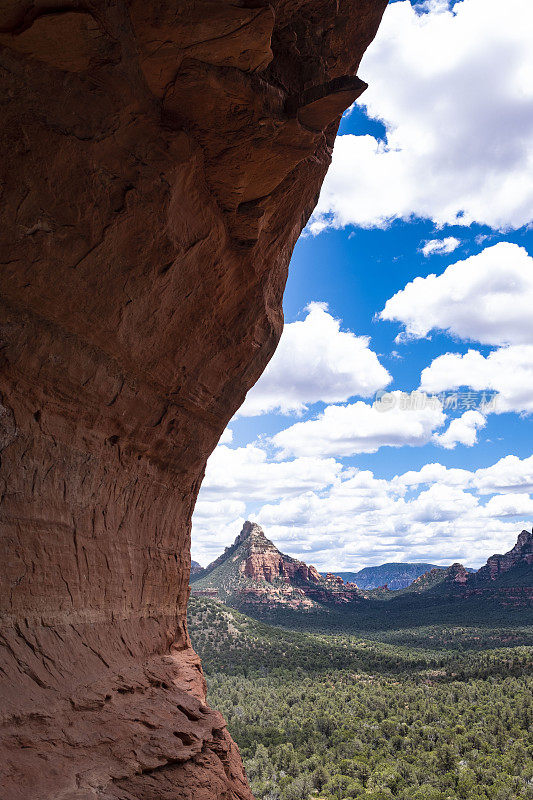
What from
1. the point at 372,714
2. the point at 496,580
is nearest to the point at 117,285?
the point at 372,714

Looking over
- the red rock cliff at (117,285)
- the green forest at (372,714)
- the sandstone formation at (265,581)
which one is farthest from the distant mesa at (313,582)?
the red rock cliff at (117,285)

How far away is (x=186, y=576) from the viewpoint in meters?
14.3

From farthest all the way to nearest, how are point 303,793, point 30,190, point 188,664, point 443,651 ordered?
point 443,651
point 303,793
point 188,664
point 30,190

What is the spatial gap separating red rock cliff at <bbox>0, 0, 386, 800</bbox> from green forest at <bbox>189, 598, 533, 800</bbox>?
3351 cm

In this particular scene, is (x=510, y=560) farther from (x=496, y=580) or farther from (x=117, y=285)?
(x=117, y=285)

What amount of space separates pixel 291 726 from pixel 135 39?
176 feet

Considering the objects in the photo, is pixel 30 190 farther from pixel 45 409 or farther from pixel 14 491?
pixel 14 491

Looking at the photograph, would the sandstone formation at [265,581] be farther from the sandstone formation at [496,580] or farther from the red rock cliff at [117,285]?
the red rock cliff at [117,285]

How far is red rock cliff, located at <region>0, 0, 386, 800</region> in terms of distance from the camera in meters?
6.66

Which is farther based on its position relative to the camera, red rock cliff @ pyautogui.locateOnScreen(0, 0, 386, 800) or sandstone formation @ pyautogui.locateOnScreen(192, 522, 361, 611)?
sandstone formation @ pyautogui.locateOnScreen(192, 522, 361, 611)

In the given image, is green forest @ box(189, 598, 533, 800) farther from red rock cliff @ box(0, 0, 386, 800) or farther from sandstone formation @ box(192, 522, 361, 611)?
sandstone formation @ box(192, 522, 361, 611)

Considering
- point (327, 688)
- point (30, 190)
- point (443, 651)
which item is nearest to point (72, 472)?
point (30, 190)

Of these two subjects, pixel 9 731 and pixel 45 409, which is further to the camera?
pixel 45 409

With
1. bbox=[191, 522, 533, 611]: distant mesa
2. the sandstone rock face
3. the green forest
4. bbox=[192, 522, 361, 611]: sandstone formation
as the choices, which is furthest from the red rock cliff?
the sandstone rock face
